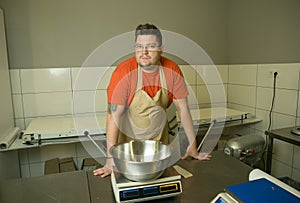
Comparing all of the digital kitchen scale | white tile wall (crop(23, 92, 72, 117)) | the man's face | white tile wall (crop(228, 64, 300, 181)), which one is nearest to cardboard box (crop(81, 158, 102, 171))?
white tile wall (crop(23, 92, 72, 117))

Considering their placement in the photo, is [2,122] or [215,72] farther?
[215,72]

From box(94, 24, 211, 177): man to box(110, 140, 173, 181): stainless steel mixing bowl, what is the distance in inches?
10.5

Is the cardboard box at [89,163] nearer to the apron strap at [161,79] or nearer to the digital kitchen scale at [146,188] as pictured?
the apron strap at [161,79]

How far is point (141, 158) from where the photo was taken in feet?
2.86

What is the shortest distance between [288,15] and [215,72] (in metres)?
0.79

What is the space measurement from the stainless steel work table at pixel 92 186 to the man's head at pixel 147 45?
1.65 feet

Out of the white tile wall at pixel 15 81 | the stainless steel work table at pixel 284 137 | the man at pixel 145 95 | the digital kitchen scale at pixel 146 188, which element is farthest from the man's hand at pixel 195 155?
the white tile wall at pixel 15 81

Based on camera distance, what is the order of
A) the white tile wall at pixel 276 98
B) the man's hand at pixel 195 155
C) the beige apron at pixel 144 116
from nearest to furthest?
the man's hand at pixel 195 155
the beige apron at pixel 144 116
the white tile wall at pixel 276 98

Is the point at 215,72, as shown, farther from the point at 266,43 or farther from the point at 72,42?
the point at 72,42

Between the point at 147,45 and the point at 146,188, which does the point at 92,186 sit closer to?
the point at 146,188

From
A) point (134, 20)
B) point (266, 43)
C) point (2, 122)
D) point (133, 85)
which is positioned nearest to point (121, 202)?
point (133, 85)

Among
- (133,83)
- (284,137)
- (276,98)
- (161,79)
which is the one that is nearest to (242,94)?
(276,98)

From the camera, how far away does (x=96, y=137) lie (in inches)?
A: 66.8

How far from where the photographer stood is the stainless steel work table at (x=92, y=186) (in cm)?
A: 82
